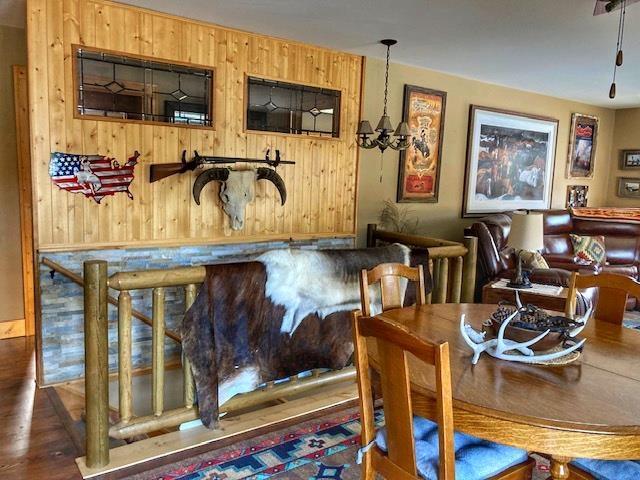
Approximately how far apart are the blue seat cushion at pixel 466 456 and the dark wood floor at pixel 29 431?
1.63 metres

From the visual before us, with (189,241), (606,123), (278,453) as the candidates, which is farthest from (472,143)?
(278,453)

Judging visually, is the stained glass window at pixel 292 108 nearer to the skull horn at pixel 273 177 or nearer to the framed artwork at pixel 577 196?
the skull horn at pixel 273 177

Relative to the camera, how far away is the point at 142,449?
252 cm

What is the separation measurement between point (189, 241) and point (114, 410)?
1.38 metres

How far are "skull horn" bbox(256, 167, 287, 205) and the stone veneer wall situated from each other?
636mm

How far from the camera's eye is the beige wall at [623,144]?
7.70 metres

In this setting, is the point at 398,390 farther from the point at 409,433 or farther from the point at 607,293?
the point at 607,293

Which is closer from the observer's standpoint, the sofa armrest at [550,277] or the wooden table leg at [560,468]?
the wooden table leg at [560,468]

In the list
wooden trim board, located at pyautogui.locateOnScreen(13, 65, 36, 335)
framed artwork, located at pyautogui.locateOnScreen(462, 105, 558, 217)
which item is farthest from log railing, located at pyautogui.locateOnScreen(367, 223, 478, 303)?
wooden trim board, located at pyautogui.locateOnScreen(13, 65, 36, 335)

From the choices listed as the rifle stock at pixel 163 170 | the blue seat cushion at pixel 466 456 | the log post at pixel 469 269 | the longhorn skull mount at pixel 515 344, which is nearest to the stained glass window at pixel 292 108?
the rifle stock at pixel 163 170

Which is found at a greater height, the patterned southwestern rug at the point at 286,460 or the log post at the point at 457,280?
the log post at the point at 457,280

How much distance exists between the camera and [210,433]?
2.70m

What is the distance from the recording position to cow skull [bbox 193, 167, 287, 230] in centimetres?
404

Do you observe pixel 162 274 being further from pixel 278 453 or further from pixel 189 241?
pixel 189 241
